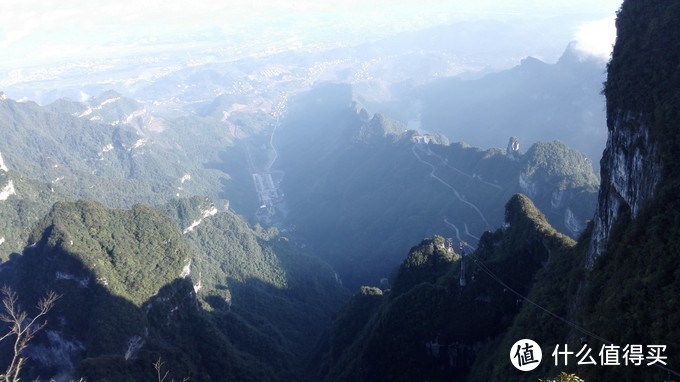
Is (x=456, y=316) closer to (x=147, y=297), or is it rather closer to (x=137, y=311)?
(x=137, y=311)

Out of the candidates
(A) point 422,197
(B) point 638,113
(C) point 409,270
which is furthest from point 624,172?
(A) point 422,197

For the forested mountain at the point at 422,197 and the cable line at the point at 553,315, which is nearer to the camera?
the cable line at the point at 553,315

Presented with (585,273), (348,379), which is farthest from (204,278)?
(585,273)

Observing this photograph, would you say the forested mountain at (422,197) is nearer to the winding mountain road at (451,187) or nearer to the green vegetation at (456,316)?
the winding mountain road at (451,187)

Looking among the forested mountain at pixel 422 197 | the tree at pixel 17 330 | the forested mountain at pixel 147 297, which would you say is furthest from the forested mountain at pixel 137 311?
the forested mountain at pixel 422 197

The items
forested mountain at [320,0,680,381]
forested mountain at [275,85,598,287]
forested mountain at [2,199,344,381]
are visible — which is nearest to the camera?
forested mountain at [320,0,680,381]

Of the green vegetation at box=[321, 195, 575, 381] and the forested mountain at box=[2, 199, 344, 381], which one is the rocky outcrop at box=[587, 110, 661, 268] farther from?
the forested mountain at box=[2, 199, 344, 381]

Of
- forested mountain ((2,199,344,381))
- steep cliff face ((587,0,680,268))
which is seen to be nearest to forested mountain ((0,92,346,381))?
forested mountain ((2,199,344,381))
